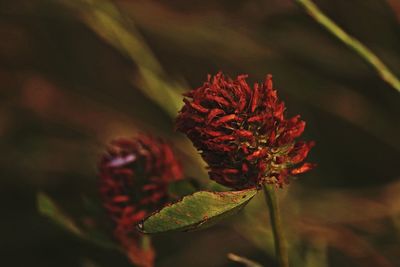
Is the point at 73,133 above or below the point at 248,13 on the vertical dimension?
below

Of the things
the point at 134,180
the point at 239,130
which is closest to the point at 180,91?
the point at 134,180

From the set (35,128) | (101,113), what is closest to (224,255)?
(101,113)

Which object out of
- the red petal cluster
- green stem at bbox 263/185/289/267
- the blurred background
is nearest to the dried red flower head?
green stem at bbox 263/185/289/267

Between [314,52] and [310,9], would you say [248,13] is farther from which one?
[310,9]

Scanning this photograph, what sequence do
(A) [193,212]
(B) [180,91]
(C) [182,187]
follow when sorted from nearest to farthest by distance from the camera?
(A) [193,212] < (C) [182,187] < (B) [180,91]

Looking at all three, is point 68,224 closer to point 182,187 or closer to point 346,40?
point 182,187

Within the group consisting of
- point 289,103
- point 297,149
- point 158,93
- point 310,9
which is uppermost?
point 289,103

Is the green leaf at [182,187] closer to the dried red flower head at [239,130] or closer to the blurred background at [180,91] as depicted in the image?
the dried red flower head at [239,130]

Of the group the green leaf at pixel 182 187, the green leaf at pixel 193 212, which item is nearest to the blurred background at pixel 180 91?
the green leaf at pixel 182 187
